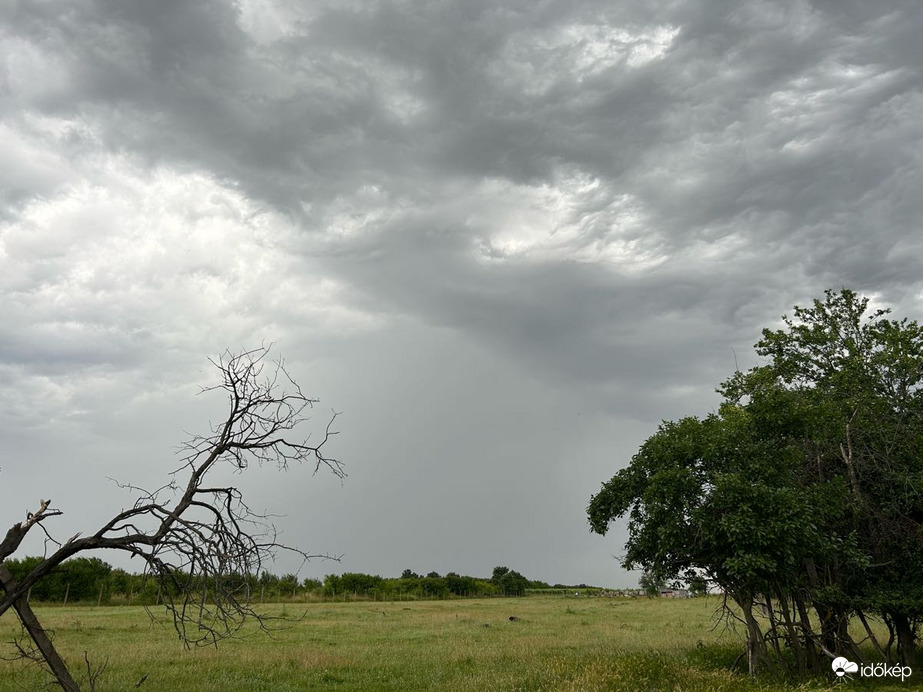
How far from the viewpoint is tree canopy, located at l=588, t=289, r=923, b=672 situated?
17.2 meters

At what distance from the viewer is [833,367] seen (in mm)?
27422

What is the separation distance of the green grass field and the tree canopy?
233 centimetres

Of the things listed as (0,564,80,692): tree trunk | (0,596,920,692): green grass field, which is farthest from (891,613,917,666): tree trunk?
(0,564,80,692): tree trunk

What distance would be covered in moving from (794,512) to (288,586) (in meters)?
73.7

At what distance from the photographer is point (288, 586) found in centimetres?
7906

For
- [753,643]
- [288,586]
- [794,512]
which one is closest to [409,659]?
[753,643]

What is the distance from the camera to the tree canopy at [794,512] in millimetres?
17219

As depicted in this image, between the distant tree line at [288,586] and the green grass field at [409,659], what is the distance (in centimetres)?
444

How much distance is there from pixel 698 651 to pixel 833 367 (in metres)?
13.4

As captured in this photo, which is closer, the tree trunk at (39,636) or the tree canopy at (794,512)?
the tree trunk at (39,636)

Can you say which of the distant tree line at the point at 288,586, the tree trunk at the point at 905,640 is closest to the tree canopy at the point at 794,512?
the tree trunk at the point at 905,640

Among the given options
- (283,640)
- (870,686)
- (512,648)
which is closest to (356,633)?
(283,640)

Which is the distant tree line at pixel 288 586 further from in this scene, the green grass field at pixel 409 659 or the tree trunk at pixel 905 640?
the tree trunk at pixel 905 640

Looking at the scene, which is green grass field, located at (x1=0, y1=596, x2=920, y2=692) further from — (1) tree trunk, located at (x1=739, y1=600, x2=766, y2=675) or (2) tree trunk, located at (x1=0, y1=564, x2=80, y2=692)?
(2) tree trunk, located at (x1=0, y1=564, x2=80, y2=692)
